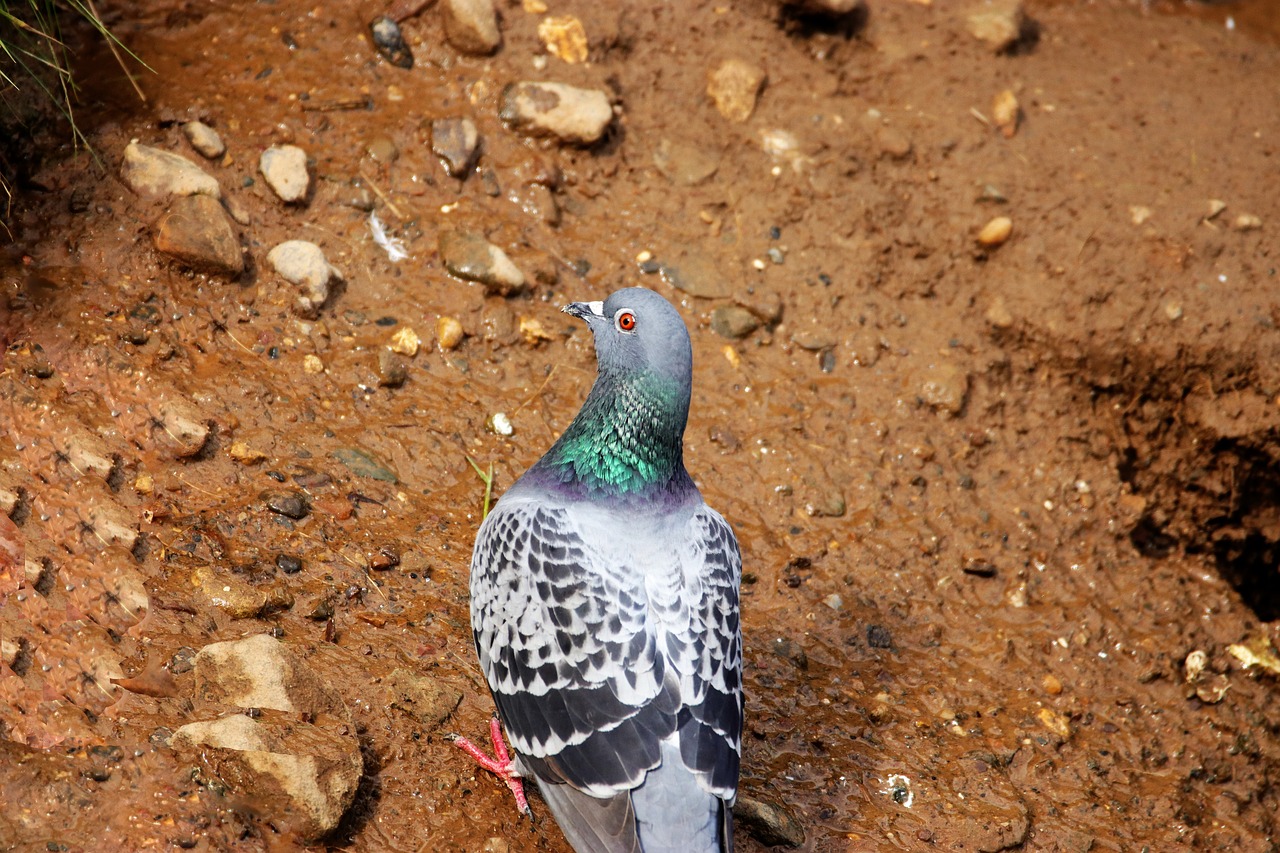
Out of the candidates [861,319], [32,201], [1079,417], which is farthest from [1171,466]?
[32,201]

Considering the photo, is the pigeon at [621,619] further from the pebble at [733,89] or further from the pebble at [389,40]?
the pebble at [733,89]

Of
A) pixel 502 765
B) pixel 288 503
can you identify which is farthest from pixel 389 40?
pixel 502 765

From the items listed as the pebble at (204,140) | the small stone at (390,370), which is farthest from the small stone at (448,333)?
the pebble at (204,140)

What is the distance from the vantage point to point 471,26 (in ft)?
19.9

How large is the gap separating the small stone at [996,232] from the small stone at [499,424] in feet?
10.3

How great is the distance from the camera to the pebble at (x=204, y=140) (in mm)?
5348

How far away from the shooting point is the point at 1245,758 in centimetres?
547

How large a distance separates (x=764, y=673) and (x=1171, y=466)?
3206mm

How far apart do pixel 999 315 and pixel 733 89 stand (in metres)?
2.16

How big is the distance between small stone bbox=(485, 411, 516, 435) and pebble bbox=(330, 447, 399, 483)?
1.91 feet

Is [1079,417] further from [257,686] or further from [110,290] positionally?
[110,290]

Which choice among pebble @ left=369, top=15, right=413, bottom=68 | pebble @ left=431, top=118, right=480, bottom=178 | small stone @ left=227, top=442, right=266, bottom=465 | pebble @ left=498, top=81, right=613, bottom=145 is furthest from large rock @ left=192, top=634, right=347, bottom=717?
pebble @ left=369, top=15, right=413, bottom=68

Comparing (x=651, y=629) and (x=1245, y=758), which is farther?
(x=1245, y=758)

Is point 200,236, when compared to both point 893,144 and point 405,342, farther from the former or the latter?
point 893,144
